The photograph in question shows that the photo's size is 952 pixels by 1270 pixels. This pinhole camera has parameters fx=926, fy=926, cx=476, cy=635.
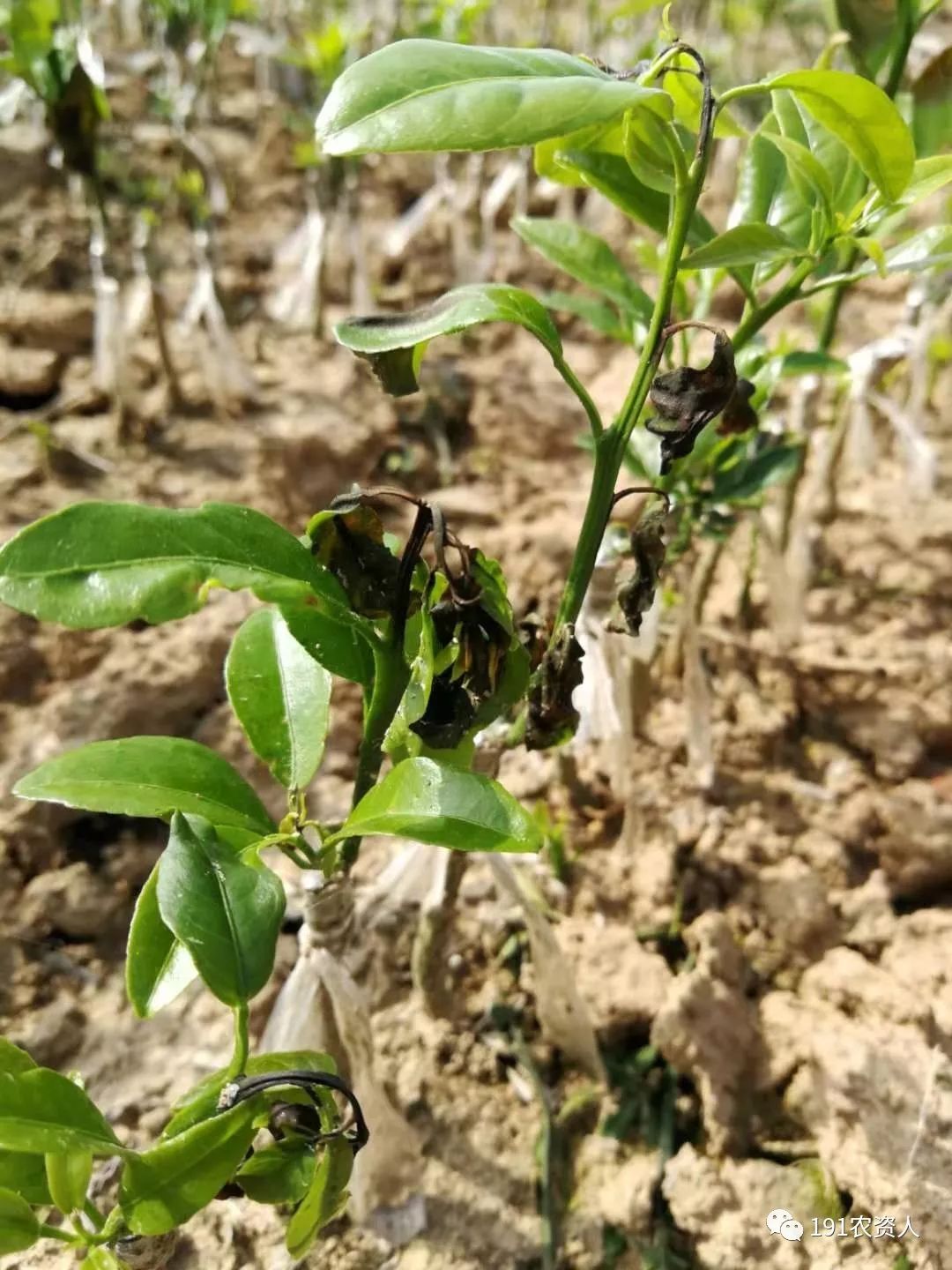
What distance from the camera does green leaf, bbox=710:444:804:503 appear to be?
40.1 inches

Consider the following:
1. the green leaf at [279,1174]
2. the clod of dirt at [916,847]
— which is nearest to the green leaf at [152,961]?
the green leaf at [279,1174]

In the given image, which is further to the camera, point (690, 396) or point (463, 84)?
point (690, 396)

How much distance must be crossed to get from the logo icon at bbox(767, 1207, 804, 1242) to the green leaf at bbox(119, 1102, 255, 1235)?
0.54 metres

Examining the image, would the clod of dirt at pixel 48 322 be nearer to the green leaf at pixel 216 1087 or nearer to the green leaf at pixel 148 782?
the green leaf at pixel 148 782

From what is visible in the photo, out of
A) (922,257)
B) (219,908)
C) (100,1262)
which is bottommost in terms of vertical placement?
(100,1262)

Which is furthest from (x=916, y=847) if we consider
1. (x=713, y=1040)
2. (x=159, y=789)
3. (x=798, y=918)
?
(x=159, y=789)

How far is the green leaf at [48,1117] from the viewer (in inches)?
20.8

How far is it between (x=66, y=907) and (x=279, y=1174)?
1.90ft

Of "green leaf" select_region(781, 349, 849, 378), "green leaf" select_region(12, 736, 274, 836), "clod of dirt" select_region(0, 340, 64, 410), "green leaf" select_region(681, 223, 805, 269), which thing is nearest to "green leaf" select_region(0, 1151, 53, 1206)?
"green leaf" select_region(12, 736, 274, 836)

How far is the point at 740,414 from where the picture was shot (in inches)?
31.9

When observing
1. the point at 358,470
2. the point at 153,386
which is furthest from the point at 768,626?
the point at 153,386

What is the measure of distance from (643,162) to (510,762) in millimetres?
888

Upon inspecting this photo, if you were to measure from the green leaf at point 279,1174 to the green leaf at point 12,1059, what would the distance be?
16cm

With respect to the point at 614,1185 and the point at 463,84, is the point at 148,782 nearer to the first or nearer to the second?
the point at 463,84
